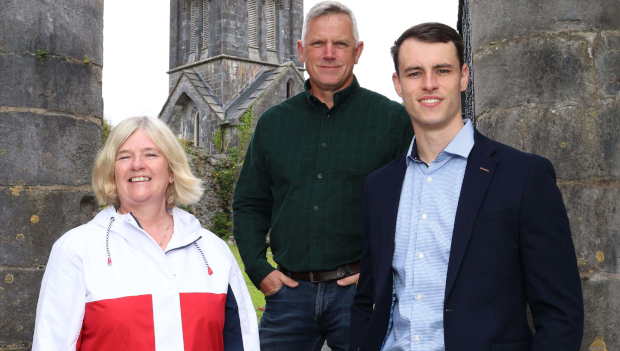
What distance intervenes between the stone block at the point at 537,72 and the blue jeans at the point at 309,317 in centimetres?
133

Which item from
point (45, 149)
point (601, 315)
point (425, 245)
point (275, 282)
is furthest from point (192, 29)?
point (425, 245)

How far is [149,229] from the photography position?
2281 mm

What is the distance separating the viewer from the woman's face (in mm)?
2250

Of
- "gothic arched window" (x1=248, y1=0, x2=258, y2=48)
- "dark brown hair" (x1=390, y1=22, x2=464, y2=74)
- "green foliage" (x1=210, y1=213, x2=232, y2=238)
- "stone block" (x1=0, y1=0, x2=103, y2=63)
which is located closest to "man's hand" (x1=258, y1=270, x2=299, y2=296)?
"dark brown hair" (x1=390, y1=22, x2=464, y2=74)

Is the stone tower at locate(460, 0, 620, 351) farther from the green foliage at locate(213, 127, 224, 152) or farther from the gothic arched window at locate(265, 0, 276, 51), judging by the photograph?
the gothic arched window at locate(265, 0, 276, 51)

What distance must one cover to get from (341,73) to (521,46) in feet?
3.23

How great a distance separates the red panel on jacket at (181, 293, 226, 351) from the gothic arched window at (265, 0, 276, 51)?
2812cm

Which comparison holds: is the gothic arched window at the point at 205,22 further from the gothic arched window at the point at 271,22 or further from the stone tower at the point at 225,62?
the gothic arched window at the point at 271,22

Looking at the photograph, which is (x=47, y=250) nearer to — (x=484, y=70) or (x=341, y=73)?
(x=341, y=73)

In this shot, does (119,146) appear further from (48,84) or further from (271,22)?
(271,22)

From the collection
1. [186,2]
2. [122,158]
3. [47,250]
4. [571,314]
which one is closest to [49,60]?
[47,250]

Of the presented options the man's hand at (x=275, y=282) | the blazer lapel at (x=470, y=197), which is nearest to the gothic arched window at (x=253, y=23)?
the man's hand at (x=275, y=282)

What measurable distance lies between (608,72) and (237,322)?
2.19 m

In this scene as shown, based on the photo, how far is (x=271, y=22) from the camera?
97.2ft
